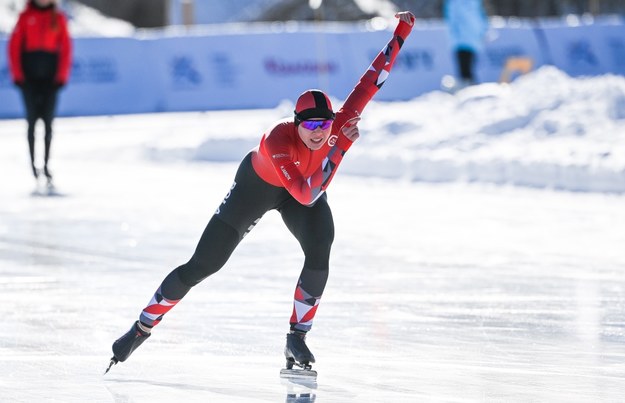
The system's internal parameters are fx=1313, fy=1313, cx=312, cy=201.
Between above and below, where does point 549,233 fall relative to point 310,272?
above

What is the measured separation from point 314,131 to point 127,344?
1.06m

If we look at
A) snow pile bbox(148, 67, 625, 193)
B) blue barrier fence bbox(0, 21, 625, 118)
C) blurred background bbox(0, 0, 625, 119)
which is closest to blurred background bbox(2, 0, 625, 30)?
blurred background bbox(0, 0, 625, 119)

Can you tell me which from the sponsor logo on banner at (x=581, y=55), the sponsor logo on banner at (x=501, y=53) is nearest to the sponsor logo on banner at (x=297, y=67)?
the sponsor logo on banner at (x=501, y=53)

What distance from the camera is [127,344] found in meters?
4.89

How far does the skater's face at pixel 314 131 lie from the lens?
4.71 m

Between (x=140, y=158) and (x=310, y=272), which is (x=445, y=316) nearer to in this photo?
(x=310, y=272)

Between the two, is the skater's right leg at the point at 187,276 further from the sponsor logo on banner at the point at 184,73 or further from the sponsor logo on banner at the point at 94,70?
the sponsor logo on banner at the point at 184,73

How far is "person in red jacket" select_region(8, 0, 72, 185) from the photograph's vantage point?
1087 cm

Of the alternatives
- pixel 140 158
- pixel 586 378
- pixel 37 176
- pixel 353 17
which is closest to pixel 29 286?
pixel 586 378

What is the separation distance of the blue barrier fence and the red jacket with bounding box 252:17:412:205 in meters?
13.3

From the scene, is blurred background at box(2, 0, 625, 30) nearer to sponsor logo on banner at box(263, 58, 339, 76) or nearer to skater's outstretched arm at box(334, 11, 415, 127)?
sponsor logo on banner at box(263, 58, 339, 76)

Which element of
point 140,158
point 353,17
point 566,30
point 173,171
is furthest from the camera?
point 353,17

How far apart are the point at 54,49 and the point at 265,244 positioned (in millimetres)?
3562

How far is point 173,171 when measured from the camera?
496 inches
